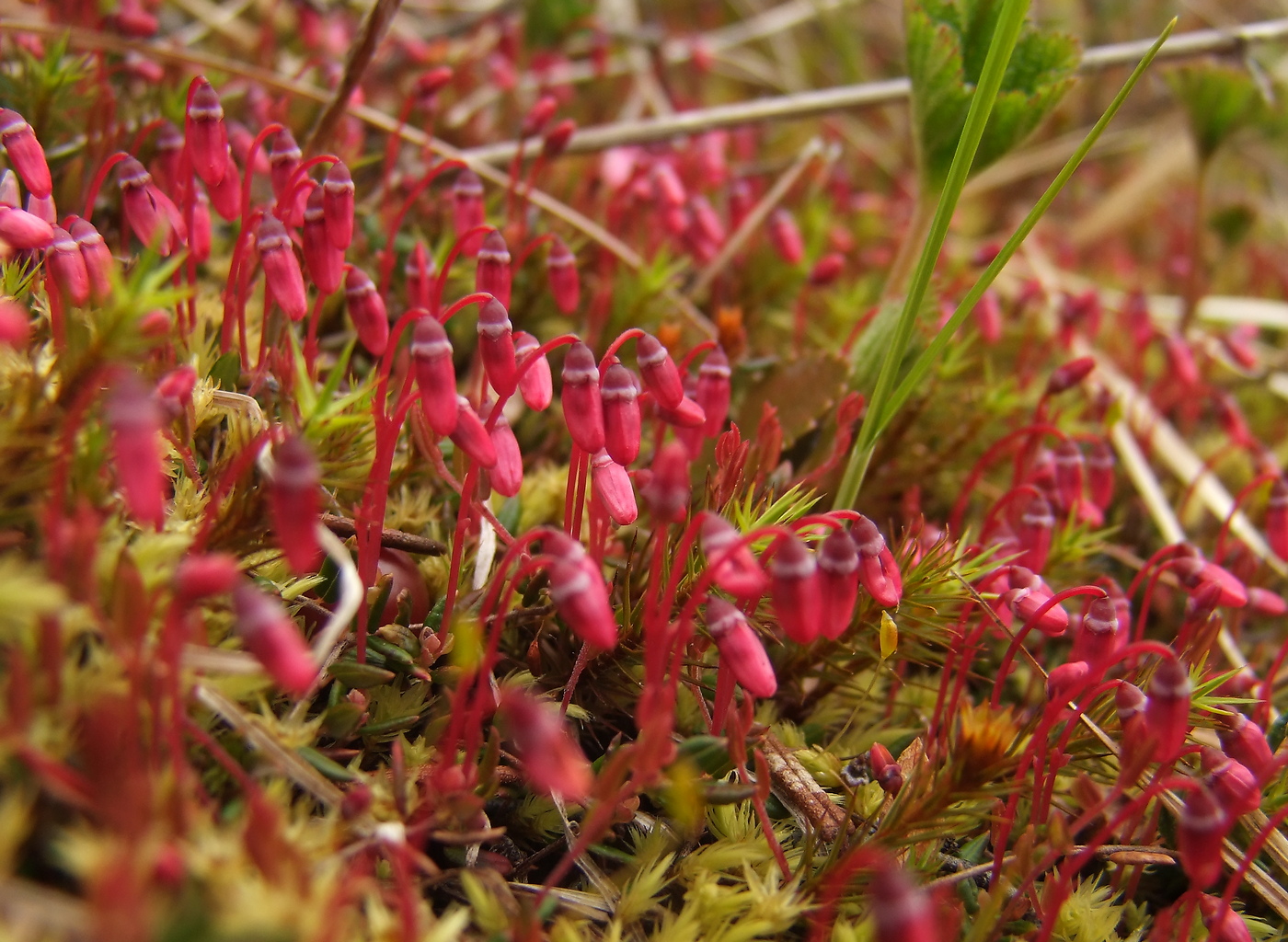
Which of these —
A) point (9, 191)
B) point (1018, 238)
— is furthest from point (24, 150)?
point (1018, 238)

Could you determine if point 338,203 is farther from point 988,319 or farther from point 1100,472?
point 988,319

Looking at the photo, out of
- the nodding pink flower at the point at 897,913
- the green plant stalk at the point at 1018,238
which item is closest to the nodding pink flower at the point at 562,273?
the green plant stalk at the point at 1018,238

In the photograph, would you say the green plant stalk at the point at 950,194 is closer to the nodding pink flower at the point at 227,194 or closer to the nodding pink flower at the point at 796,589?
the nodding pink flower at the point at 796,589

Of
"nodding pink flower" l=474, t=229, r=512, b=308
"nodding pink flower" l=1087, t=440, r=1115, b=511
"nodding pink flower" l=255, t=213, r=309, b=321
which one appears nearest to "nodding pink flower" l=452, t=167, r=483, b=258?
"nodding pink flower" l=474, t=229, r=512, b=308

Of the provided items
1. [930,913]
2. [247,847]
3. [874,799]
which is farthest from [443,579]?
[930,913]

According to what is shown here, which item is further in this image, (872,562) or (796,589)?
(872,562)

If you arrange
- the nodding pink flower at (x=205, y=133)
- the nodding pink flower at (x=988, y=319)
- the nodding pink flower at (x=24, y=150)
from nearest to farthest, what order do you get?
the nodding pink flower at (x=24, y=150)
the nodding pink flower at (x=205, y=133)
the nodding pink flower at (x=988, y=319)
